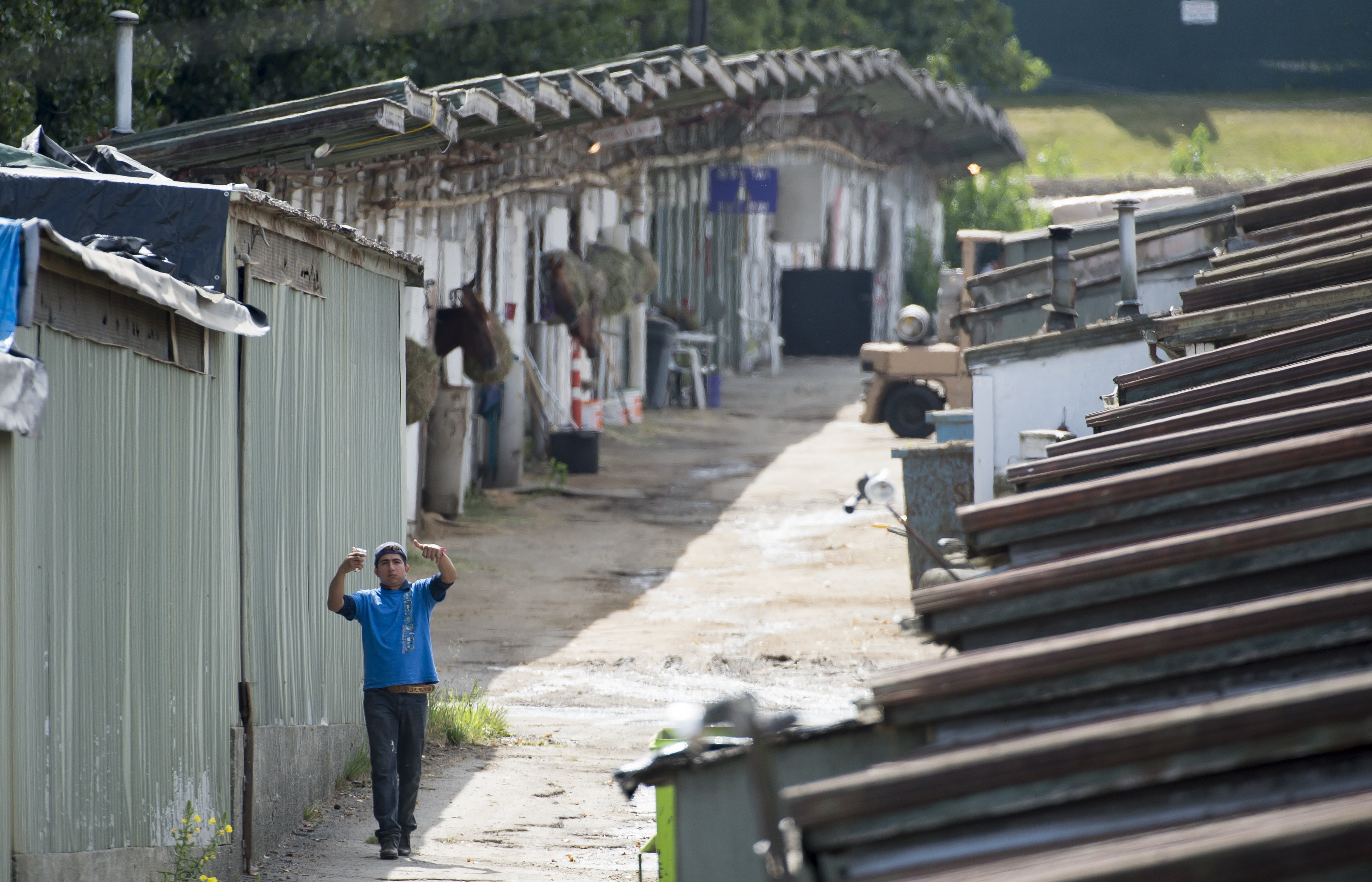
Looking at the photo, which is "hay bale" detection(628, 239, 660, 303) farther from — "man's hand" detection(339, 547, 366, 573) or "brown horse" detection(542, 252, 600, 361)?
"man's hand" detection(339, 547, 366, 573)

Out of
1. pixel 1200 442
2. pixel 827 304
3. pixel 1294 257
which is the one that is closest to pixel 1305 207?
pixel 1294 257

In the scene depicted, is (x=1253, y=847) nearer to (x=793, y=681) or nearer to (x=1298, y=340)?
(x=1298, y=340)

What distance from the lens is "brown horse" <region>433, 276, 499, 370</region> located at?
1492 centimetres

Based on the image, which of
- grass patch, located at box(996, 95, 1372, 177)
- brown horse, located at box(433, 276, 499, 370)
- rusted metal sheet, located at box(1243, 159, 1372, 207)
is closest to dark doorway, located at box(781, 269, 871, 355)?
brown horse, located at box(433, 276, 499, 370)

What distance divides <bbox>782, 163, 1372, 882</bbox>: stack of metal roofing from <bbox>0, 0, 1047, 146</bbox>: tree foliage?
11743 mm

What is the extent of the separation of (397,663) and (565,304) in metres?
10.9

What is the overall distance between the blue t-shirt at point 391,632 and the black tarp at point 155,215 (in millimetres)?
1741

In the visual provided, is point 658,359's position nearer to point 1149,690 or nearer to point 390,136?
point 390,136

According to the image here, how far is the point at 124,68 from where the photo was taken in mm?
10594

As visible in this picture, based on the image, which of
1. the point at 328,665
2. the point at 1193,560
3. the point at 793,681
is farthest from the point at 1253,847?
the point at 793,681

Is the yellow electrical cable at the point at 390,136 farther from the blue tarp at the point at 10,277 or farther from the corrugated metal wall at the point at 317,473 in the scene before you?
the blue tarp at the point at 10,277

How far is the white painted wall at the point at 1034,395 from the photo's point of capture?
1079 cm

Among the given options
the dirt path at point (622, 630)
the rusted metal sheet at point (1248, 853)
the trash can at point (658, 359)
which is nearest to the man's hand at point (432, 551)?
the dirt path at point (622, 630)

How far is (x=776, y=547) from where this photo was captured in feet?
49.7
